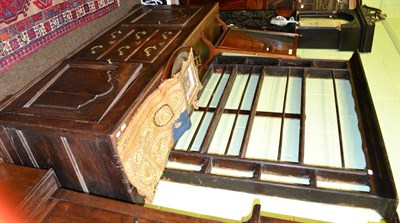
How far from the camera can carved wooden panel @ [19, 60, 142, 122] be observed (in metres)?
1.57

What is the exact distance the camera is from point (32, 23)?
6.99ft

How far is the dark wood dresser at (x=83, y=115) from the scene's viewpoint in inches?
58.3

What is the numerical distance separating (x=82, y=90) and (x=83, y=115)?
0.26 m

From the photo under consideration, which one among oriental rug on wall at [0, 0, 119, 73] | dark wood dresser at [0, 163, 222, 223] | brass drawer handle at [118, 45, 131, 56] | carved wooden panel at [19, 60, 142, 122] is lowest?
dark wood dresser at [0, 163, 222, 223]

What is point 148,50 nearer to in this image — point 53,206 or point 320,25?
point 53,206

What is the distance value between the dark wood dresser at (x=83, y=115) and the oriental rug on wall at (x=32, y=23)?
26cm

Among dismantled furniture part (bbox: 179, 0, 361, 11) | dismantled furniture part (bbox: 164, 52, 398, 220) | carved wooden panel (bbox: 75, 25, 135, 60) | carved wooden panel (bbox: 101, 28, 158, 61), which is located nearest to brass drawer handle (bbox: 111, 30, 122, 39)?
carved wooden panel (bbox: 75, 25, 135, 60)

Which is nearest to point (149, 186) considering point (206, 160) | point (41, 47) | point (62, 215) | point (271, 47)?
point (206, 160)

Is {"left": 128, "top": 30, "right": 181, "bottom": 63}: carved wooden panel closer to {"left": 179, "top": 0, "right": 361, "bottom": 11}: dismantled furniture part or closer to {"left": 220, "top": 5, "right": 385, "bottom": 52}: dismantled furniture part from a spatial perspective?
{"left": 220, "top": 5, "right": 385, "bottom": 52}: dismantled furniture part

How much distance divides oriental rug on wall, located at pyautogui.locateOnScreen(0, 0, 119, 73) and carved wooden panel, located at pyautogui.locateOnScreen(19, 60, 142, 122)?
11.4 inches

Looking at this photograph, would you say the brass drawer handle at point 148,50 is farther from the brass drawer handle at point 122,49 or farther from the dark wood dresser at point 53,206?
the dark wood dresser at point 53,206

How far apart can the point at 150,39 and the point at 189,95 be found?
0.57m

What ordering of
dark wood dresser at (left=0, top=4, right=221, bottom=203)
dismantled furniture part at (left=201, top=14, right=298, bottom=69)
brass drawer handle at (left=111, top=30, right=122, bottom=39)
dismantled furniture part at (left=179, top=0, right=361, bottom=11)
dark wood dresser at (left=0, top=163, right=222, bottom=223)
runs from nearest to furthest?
dark wood dresser at (left=0, top=163, right=222, bottom=223)
dark wood dresser at (left=0, top=4, right=221, bottom=203)
brass drawer handle at (left=111, top=30, right=122, bottom=39)
dismantled furniture part at (left=201, top=14, right=298, bottom=69)
dismantled furniture part at (left=179, top=0, right=361, bottom=11)

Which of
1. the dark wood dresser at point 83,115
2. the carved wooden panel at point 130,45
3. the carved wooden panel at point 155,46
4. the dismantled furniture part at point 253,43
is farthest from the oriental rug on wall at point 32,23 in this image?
the dismantled furniture part at point 253,43
